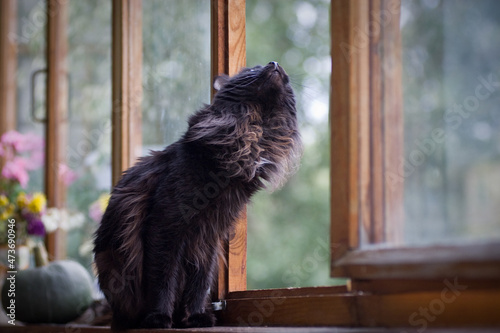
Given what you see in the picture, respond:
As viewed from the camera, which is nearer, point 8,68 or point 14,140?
point 14,140

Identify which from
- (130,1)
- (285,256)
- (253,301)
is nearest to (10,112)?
(130,1)

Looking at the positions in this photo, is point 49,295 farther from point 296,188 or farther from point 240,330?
point 296,188

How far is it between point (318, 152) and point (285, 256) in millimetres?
946

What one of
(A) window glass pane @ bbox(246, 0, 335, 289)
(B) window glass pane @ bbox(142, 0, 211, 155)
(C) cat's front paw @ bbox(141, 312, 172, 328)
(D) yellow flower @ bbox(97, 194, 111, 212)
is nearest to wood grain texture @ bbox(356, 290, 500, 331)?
(C) cat's front paw @ bbox(141, 312, 172, 328)

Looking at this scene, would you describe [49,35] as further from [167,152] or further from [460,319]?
[460,319]

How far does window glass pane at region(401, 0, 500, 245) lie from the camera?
1.11 meters

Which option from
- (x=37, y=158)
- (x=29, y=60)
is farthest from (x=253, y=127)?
(x=29, y=60)

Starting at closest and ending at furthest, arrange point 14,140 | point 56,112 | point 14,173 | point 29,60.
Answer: point 14,173, point 14,140, point 56,112, point 29,60

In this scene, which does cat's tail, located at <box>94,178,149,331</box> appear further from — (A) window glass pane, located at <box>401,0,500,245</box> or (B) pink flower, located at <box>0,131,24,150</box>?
(B) pink flower, located at <box>0,131,24,150</box>

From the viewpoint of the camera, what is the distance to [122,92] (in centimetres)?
284

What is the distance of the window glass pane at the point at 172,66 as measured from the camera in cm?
242

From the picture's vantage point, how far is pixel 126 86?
284cm

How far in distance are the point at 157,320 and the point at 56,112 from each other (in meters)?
2.28

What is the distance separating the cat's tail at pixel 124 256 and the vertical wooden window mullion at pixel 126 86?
0.83 metres
